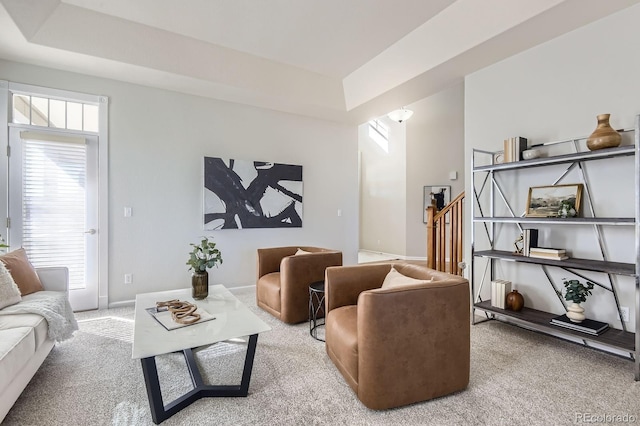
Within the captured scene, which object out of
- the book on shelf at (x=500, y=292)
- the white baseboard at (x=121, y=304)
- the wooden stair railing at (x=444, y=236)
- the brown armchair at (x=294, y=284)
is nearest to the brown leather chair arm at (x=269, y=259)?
the brown armchair at (x=294, y=284)

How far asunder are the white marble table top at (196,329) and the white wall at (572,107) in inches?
104

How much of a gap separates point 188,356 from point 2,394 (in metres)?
0.96

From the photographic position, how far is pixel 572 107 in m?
2.64

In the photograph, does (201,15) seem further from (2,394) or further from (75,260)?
(2,394)

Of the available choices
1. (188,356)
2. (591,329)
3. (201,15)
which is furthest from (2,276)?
(591,329)

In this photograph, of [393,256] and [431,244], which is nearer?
[431,244]

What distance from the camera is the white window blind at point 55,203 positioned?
10.5 ft

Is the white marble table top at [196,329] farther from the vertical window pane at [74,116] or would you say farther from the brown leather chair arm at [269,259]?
the vertical window pane at [74,116]

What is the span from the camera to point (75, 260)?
3.42 meters

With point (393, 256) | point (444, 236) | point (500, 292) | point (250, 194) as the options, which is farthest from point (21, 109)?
point (393, 256)

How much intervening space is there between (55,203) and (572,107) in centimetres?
512

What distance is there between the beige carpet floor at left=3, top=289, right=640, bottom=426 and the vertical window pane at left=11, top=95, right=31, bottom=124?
233cm

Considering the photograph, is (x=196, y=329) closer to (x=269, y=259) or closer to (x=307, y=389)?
(x=307, y=389)

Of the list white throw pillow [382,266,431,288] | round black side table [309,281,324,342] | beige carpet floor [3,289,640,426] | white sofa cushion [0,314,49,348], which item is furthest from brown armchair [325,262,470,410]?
white sofa cushion [0,314,49,348]
